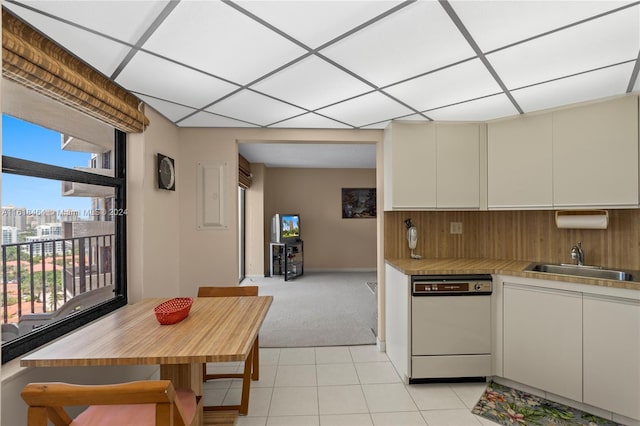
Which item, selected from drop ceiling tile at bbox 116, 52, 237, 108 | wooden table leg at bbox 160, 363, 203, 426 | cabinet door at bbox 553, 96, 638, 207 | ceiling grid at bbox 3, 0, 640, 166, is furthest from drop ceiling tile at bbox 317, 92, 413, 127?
wooden table leg at bbox 160, 363, 203, 426

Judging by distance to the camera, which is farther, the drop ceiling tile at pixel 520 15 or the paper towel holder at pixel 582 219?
the paper towel holder at pixel 582 219

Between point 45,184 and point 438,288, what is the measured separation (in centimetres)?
273

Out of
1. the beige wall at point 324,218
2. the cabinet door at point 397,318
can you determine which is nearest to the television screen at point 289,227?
the beige wall at point 324,218

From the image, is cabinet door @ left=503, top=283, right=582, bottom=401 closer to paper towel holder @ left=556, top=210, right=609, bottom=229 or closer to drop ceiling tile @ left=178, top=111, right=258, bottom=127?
paper towel holder @ left=556, top=210, right=609, bottom=229

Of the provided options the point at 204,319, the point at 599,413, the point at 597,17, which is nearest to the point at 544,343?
the point at 599,413

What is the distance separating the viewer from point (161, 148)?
8.73 feet

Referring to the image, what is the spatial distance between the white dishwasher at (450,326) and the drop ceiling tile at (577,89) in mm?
1399

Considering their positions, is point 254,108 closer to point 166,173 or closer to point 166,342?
point 166,173

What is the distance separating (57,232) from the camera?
74.5 inches

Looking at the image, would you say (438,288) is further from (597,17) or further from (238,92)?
(238,92)

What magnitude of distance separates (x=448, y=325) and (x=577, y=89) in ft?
6.38

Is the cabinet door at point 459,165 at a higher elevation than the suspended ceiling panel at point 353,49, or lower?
lower

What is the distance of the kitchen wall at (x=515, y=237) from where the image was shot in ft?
7.96

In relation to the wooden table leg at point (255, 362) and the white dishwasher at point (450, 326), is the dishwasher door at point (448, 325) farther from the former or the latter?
the wooden table leg at point (255, 362)
